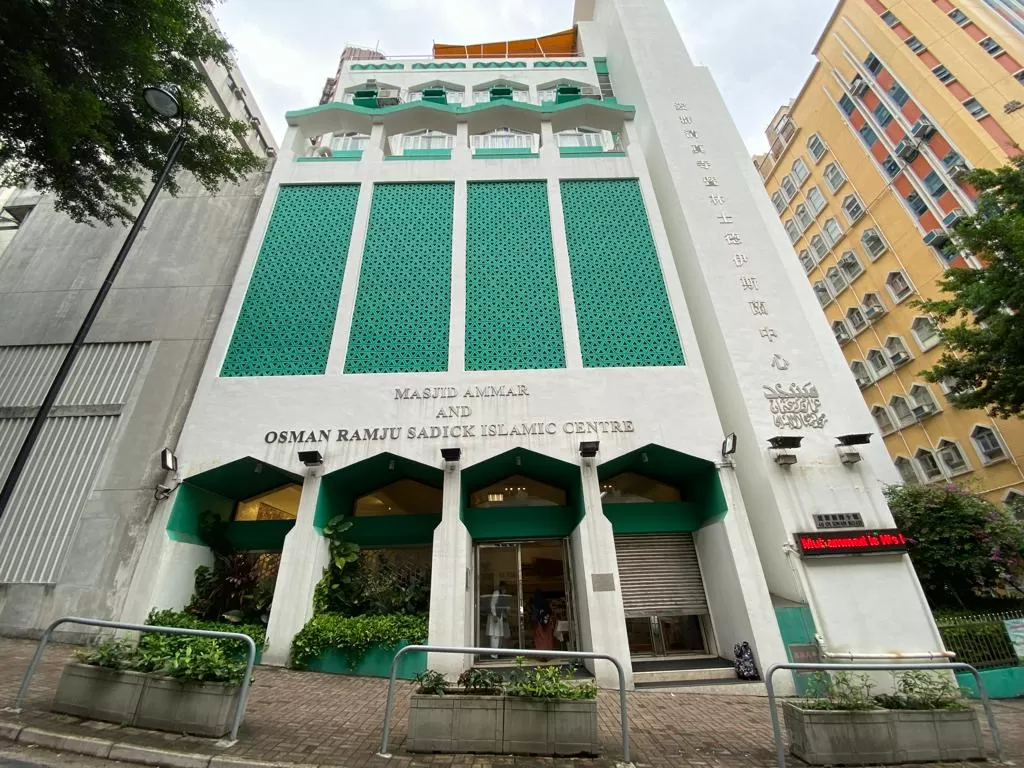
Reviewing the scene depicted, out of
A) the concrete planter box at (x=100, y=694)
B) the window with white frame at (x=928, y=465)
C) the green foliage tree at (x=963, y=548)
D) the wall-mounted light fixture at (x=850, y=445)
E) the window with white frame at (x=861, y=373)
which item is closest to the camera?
the concrete planter box at (x=100, y=694)

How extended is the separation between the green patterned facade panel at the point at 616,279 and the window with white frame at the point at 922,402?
17.7 m

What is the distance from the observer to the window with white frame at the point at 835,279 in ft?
93.2

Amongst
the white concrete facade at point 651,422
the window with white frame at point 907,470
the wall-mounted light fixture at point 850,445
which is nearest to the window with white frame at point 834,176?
the window with white frame at point 907,470

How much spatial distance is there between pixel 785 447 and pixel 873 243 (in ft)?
75.5

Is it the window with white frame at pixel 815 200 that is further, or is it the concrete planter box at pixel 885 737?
the window with white frame at pixel 815 200

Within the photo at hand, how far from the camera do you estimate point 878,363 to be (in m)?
25.4

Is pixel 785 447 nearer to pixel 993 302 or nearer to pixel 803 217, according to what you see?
pixel 993 302

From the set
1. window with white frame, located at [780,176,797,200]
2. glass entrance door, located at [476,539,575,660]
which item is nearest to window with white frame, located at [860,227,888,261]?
window with white frame, located at [780,176,797,200]

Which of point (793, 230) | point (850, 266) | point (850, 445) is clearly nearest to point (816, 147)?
point (793, 230)

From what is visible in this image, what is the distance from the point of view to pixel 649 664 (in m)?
10.4

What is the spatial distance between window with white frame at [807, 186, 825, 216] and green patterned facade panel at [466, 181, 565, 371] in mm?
24250

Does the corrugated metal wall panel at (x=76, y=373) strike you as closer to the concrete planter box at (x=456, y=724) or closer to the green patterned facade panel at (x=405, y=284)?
the green patterned facade panel at (x=405, y=284)

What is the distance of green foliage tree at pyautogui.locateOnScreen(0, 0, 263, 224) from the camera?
950cm

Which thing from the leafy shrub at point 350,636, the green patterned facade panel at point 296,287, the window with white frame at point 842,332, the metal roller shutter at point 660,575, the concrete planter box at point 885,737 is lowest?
the concrete planter box at point 885,737
